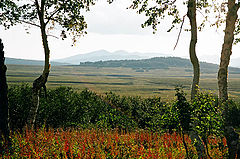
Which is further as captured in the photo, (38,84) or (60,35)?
(60,35)

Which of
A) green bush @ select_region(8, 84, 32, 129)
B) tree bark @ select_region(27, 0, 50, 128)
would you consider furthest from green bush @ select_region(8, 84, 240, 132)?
tree bark @ select_region(27, 0, 50, 128)

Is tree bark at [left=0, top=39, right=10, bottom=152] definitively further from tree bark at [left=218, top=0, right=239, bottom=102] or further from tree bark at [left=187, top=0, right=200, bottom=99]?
tree bark at [left=218, top=0, right=239, bottom=102]

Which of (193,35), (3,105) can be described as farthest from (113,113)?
(193,35)

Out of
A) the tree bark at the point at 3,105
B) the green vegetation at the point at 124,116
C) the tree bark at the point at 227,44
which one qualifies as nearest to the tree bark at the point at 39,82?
the green vegetation at the point at 124,116

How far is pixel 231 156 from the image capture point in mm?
5414

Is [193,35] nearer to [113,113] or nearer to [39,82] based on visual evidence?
[39,82]

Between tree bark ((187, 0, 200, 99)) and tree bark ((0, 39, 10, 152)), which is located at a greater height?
tree bark ((187, 0, 200, 99))

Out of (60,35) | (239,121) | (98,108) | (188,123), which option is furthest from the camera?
(239,121)

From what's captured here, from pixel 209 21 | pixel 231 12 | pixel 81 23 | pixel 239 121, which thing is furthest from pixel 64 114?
pixel 239 121

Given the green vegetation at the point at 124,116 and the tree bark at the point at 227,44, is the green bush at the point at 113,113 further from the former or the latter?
the tree bark at the point at 227,44

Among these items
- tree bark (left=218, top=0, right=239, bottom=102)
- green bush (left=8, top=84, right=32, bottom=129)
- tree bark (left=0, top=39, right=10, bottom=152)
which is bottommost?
green bush (left=8, top=84, right=32, bottom=129)

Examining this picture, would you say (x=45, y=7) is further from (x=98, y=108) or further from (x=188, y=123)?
(x=98, y=108)

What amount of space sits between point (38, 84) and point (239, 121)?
85.3ft

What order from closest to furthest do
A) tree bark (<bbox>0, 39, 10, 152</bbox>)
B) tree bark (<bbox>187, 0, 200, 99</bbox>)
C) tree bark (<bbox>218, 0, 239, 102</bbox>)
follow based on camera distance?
tree bark (<bbox>218, 0, 239, 102</bbox>) < tree bark (<bbox>0, 39, 10, 152</bbox>) < tree bark (<bbox>187, 0, 200, 99</bbox>)
